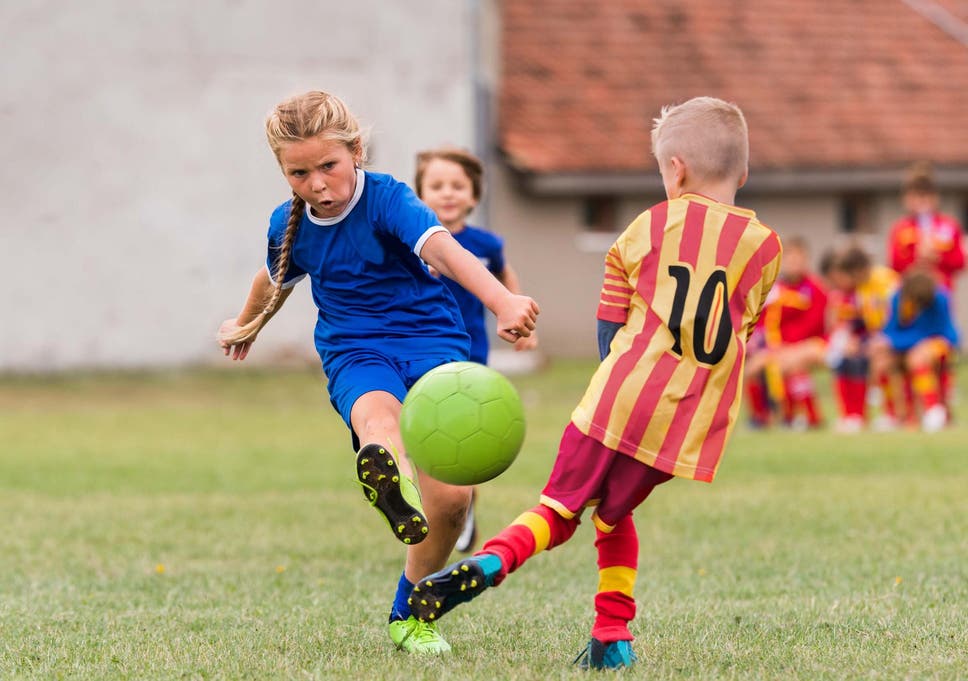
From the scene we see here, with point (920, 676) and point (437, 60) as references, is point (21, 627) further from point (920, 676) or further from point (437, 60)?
point (437, 60)

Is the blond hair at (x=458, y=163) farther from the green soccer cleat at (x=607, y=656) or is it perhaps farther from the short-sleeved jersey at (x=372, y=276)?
the green soccer cleat at (x=607, y=656)

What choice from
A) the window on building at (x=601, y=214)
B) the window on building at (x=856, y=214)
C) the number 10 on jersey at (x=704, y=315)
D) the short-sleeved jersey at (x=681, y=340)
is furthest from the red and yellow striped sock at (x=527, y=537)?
the window on building at (x=856, y=214)

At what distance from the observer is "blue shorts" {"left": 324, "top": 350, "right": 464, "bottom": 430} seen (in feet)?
16.8

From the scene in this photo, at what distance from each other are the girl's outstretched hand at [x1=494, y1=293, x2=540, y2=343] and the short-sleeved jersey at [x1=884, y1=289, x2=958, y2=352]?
11349mm

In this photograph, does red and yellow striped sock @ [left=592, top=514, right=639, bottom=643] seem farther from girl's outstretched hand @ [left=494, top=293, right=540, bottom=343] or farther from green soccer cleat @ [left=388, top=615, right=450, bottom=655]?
girl's outstretched hand @ [left=494, top=293, right=540, bottom=343]

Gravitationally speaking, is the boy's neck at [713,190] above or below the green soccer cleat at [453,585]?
above

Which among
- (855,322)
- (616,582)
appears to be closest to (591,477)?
(616,582)

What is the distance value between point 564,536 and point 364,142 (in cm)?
156

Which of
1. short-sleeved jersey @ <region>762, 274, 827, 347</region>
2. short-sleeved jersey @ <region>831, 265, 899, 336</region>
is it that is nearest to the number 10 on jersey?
short-sleeved jersey @ <region>762, 274, 827, 347</region>

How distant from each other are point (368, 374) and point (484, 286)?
607 millimetres

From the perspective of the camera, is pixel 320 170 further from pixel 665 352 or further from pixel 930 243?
pixel 930 243

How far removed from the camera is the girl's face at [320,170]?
500 cm

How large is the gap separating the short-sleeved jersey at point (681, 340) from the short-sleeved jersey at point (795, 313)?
11640 millimetres

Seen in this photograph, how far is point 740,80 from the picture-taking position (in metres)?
26.7
